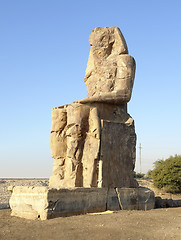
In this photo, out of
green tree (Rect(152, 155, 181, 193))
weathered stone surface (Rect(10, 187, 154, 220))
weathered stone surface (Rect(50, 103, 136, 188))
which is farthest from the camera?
green tree (Rect(152, 155, 181, 193))

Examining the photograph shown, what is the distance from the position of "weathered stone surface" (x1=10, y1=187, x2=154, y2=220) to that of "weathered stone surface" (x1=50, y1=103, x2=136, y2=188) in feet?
0.87

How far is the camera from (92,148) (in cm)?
645

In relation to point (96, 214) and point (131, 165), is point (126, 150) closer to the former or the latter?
point (131, 165)

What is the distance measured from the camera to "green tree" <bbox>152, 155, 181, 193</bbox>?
49.2ft

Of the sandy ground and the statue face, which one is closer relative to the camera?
the sandy ground

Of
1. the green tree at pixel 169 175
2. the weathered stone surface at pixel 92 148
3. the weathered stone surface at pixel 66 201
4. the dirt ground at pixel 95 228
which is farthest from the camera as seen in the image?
the green tree at pixel 169 175

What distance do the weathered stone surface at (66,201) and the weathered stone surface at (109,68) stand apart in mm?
1913

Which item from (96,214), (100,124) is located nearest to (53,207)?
(96,214)

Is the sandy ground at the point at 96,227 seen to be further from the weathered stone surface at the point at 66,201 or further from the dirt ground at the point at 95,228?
the weathered stone surface at the point at 66,201

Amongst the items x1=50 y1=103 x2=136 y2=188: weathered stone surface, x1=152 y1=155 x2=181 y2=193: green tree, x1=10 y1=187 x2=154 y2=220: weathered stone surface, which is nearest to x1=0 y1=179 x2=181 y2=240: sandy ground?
x1=10 y1=187 x2=154 y2=220: weathered stone surface

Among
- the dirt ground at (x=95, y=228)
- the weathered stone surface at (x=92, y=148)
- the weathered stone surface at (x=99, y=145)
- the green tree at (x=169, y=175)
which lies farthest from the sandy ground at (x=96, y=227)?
the green tree at (x=169, y=175)

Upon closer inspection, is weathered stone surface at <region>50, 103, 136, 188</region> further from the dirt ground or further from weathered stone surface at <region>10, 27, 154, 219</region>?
the dirt ground

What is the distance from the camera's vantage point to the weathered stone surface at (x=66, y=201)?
5262 mm

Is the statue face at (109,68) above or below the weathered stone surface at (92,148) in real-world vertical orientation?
above
